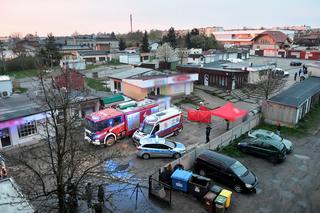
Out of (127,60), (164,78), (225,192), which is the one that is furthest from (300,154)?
(127,60)

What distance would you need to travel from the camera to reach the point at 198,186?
12.9 meters

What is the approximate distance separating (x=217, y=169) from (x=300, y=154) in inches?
315

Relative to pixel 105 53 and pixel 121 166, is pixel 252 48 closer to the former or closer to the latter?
pixel 105 53

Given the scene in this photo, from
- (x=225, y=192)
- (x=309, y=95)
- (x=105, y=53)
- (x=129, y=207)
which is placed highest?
(x=105, y=53)

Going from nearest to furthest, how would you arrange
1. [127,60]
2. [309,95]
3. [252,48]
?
[309,95]
[127,60]
[252,48]

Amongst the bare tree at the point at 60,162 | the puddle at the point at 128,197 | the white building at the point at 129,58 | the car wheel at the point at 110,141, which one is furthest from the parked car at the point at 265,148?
the white building at the point at 129,58

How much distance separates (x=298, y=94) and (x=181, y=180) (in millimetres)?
19498

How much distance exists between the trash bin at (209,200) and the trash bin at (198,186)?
367 mm

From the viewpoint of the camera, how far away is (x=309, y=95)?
85.2 feet

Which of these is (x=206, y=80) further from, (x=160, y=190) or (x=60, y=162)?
(x=60, y=162)

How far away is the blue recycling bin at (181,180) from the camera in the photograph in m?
13.4

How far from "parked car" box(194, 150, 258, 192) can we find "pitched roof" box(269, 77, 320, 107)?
11820 mm

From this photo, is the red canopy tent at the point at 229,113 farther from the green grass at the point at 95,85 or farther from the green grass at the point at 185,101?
the green grass at the point at 95,85

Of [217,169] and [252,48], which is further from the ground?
[252,48]
